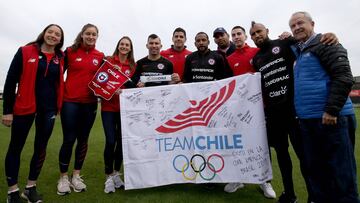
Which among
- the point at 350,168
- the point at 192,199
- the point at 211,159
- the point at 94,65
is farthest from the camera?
the point at 94,65

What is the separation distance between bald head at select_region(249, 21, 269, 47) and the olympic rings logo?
1.77 metres

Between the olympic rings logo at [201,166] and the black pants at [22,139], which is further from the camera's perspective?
the olympic rings logo at [201,166]

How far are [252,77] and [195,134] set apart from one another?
1.21 m

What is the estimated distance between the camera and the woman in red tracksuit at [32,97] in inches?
147

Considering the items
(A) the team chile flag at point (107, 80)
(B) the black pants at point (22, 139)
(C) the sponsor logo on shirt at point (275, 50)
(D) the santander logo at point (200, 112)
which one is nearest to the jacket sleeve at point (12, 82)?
(B) the black pants at point (22, 139)

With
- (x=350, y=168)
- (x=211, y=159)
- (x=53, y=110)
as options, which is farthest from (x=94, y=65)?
(x=350, y=168)

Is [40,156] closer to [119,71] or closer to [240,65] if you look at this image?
[119,71]

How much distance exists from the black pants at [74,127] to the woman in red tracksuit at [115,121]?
259mm

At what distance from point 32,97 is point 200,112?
7.82 feet

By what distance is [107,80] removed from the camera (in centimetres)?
444

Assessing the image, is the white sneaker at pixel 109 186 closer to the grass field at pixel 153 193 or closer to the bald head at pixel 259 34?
the grass field at pixel 153 193

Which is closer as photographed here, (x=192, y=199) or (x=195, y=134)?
(x=192, y=199)

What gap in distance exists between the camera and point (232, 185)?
432 cm

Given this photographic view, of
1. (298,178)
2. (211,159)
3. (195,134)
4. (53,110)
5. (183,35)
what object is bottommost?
(298,178)
